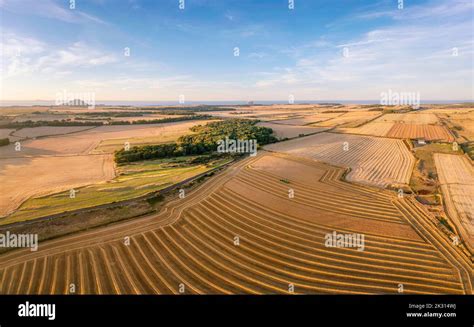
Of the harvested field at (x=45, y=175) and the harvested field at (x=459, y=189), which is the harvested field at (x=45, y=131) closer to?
the harvested field at (x=45, y=175)

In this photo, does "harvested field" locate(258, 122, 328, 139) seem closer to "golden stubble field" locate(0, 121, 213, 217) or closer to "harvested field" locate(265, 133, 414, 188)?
"harvested field" locate(265, 133, 414, 188)

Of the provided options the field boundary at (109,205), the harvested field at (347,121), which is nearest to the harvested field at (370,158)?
the field boundary at (109,205)

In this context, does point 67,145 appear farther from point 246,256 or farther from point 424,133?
point 424,133
